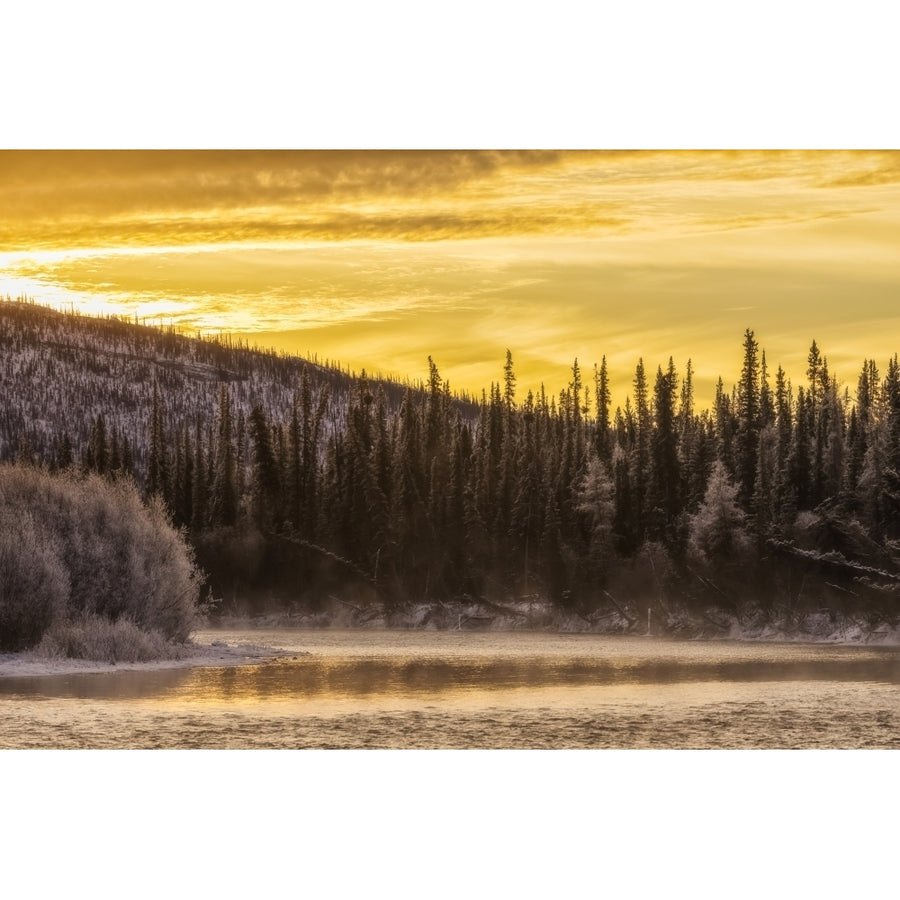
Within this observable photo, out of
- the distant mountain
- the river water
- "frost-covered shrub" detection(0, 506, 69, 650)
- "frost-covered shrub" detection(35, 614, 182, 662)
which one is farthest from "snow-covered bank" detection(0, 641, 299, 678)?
the distant mountain

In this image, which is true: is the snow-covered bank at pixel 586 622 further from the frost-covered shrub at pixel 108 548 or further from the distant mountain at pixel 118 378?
the distant mountain at pixel 118 378

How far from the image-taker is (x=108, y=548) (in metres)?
20.3

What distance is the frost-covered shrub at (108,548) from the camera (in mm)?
19656

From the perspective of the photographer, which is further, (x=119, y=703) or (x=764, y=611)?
(x=764, y=611)

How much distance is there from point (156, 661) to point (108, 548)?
68.4 inches

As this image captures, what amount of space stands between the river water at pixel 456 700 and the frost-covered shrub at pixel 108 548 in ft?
4.07

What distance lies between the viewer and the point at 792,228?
1480 cm

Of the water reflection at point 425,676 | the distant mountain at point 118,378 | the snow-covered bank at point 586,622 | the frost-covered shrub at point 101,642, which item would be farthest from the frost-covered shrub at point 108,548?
the water reflection at point 425,676

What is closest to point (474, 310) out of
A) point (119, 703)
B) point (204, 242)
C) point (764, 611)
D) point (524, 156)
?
point (524, 156)

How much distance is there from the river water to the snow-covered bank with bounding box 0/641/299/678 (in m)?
0.29

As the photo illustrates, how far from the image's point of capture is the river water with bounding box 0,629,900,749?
13430 millimetres
